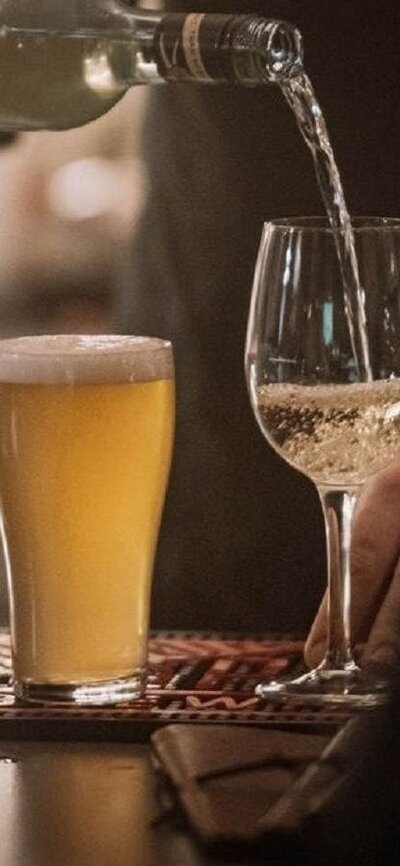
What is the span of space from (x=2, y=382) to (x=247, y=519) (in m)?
0.38

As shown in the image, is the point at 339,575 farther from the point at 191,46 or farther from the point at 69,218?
the point at 69,218

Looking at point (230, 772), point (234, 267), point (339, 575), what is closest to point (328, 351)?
point (339, 575)

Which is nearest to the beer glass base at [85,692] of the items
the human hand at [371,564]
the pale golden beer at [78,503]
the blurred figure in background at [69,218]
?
the pale golden beer at [78,503]

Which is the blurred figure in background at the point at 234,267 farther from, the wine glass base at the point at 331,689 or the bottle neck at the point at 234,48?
the wine glass base at the point at 331,689

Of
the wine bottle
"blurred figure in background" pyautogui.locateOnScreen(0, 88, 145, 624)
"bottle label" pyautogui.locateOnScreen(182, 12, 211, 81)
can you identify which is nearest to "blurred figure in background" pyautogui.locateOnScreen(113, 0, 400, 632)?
"blurred figure in background" pyautogui.locateOnScreen(0, 88, 145, 624)

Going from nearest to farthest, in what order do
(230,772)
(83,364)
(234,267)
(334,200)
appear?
(230,772)
(83,364)
(334,200)
(234,267)

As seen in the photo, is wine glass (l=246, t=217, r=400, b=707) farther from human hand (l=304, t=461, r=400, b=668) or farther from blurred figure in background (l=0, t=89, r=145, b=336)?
blurred figure in background (l=0, t=89, r=145, b=336)

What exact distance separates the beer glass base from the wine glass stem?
4.0 inches

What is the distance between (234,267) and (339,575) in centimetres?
37

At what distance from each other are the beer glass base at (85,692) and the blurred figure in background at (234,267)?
0.34 m

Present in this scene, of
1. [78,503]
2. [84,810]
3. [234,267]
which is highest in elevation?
[234,267]

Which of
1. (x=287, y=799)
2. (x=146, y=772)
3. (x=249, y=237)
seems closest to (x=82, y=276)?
(x=249, y=237)

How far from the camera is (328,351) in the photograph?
1053 mm

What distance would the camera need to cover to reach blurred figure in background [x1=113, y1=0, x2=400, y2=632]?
1394 mm
